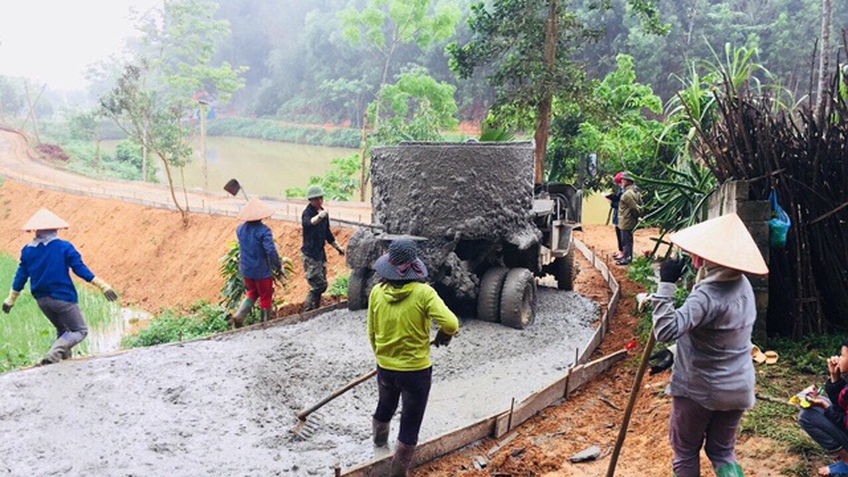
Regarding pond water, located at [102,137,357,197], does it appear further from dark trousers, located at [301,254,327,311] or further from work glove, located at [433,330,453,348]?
work glove, located at [433,330,453,348]

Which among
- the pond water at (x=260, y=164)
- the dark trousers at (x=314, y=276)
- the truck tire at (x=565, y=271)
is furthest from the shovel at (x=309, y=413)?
the pond water at (x=260, y=164)

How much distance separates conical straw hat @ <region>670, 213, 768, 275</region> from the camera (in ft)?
9.96

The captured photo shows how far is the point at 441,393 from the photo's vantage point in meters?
5.60

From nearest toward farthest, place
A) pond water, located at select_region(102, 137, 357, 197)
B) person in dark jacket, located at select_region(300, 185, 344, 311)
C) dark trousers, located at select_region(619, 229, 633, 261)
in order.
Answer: person in dark jacket, located at select_region(300, 185, 344, 311) < dark trousers, located at select_region(619, 229, 633, 261) < pond water, located at select_region(102, 137, 357, 197)

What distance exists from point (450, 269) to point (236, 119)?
2133 inches

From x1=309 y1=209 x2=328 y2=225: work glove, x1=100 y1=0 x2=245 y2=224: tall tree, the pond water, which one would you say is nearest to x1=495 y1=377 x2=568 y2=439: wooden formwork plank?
x1=309 y1=209 x2=328 y2=225: work glove

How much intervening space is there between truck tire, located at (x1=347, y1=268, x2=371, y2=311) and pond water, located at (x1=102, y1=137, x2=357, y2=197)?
969 inches

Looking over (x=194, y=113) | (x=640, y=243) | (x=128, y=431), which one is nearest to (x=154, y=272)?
(x=640, y=243)

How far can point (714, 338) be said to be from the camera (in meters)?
3.10

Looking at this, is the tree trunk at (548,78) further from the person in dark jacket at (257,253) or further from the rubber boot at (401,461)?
the rubber boot at (401,461)

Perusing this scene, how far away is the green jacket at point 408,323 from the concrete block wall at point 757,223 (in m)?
2.76

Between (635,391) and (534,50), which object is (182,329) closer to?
(635,391)

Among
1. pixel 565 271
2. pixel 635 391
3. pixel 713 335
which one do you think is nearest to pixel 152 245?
pixel 565 271

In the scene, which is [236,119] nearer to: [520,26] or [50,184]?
[50,184]
